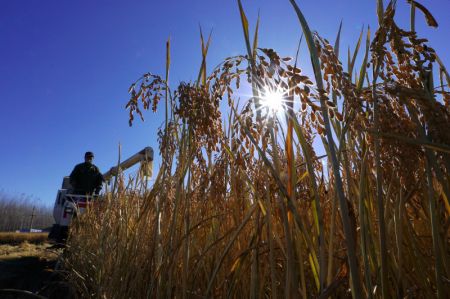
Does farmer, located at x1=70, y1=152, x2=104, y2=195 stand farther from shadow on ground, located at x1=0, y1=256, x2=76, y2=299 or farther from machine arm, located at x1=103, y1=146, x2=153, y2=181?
shadow on ground, located at x1=0, y1=256, x2=76, y2=299

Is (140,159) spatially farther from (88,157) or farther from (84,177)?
(88,157)

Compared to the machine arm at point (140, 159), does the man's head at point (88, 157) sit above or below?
above

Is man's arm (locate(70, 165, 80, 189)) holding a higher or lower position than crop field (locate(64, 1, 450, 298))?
higher

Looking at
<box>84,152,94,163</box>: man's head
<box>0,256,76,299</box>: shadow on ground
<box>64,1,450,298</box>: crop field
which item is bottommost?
<box>0,256,76,299</box>: shadow on ground

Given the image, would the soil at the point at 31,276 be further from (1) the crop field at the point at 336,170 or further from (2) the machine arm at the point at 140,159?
(1) the crop field at the point at 336,170

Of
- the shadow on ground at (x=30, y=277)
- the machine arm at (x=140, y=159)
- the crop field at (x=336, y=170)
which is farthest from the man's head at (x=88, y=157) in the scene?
the crop field at (x=336, y=170)

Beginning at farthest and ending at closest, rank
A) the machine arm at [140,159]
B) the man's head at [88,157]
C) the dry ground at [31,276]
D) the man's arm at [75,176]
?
1. the man's head at [88,157]
2. the man's arm at [75,176]
3. the dry ground at [31,276]
4. the machine arm at [140,159]

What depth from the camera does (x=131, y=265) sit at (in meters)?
1.54

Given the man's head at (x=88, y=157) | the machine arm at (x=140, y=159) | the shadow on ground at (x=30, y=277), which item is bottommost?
the shadow on ground at (x=30, y=277)

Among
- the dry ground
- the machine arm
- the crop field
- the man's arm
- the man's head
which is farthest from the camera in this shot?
the man's head

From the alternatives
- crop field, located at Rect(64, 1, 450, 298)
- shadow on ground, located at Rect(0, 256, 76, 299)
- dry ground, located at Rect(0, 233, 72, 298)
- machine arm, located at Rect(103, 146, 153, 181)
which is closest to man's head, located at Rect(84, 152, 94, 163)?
machine arm, located at Rect(103, 146, 153, 181)

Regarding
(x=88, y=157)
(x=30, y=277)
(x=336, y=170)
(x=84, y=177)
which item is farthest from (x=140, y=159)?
(x=88, y=157)

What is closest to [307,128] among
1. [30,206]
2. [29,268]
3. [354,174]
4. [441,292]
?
[354,174]

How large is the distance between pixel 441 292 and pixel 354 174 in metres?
0.52
